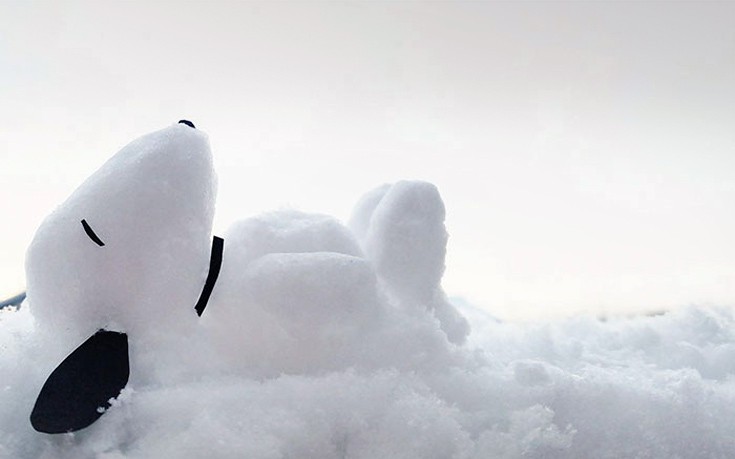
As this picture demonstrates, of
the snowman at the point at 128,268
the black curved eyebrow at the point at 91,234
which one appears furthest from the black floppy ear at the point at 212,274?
the black curved eyebrow at the point at 91,234

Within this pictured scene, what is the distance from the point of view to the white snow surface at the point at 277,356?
0.54 m

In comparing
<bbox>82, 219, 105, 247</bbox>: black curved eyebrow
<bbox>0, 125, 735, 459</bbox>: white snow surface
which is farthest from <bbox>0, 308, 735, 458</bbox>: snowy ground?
<bbox>82, 219, 105, 247</bbox>: black curved eyebrow

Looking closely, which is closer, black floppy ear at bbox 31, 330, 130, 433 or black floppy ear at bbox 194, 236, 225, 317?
black floppy ear at bbox 31, 330, 130, 433

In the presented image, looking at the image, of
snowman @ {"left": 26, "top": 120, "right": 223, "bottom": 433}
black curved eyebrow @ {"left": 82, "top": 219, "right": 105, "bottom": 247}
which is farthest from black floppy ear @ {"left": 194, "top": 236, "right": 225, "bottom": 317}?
black curved eyebrow @ {"left": 82, "top": 219, "right": 105, "bottom": 247}

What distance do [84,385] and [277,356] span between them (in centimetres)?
17

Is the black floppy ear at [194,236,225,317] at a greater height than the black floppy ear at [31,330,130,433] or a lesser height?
greater

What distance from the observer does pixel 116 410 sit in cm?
55

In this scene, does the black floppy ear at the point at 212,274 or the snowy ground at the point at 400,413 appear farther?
the black floppy ear at the point at 212,274

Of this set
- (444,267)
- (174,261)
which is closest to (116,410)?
(174,261)

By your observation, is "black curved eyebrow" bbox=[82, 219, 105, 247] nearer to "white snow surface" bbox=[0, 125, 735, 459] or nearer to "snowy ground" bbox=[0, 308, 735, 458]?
"white snow surface" bbox=[0, 125, 735, 459]

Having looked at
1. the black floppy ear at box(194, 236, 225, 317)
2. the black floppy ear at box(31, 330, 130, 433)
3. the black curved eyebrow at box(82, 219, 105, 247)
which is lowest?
the black floppy ear at box(31, 330, 130, 433)

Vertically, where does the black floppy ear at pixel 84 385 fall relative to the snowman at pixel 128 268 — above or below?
below

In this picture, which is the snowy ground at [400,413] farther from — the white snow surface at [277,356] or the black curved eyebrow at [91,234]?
→ the black curved eyebrow at [91,234]

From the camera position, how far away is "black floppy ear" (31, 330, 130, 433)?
0.54 meters
